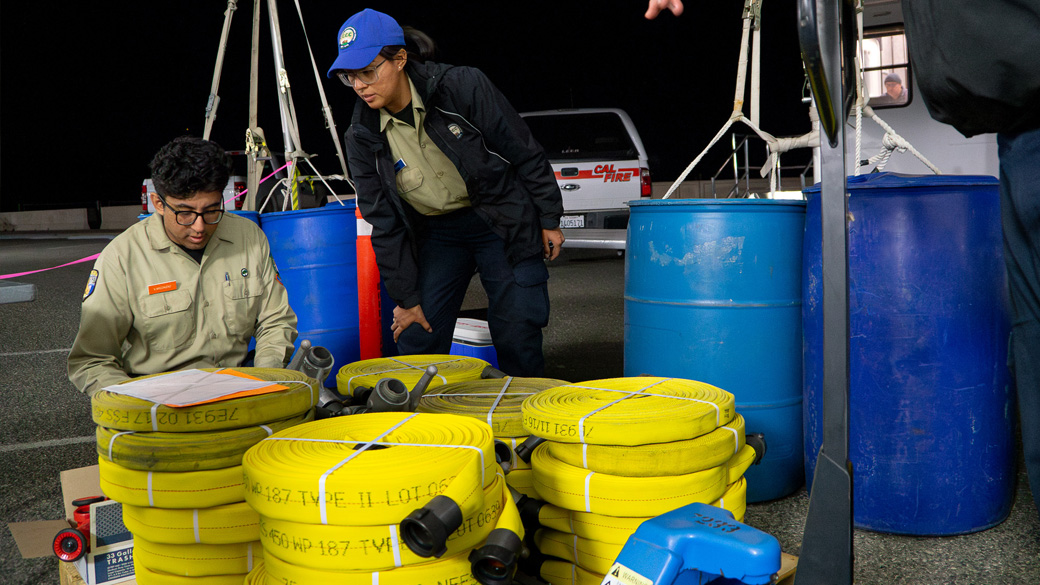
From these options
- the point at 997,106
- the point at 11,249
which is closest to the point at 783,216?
the point at 997,106

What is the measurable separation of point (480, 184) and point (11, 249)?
16092mm

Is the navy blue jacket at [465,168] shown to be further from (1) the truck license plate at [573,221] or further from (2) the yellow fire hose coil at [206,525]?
(1) the truck license plate at [573,221]

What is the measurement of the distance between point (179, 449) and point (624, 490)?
39.3 inches

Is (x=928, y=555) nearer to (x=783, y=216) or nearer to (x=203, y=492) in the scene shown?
(x=783, y=216)

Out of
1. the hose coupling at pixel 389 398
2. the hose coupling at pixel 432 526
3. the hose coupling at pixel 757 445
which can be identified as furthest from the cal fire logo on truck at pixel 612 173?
the hose coupling at pixel 432 526

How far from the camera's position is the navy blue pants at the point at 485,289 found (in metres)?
3.19

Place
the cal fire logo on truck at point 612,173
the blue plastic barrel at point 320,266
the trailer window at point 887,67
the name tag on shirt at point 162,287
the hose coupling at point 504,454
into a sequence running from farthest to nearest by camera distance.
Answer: the cal fire logo on truck at point 612,173, the trailer window at point 887,67, the blue plastic barrel at point 320,266, the name tag on shirt at point 162,287, the hose coupling at point 504,454

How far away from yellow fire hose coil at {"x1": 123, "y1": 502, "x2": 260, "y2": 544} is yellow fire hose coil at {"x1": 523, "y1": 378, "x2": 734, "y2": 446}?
0.68m

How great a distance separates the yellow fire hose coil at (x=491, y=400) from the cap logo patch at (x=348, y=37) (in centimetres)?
132

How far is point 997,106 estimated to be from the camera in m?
1.24

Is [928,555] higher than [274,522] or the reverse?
the reverse

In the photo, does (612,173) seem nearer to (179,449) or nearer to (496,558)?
(179,449)

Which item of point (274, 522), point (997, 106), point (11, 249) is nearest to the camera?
point (997, 106)

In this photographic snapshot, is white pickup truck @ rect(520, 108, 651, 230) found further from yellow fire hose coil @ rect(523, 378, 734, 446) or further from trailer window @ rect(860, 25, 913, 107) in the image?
yellow fire hose coil @ rect(523, 378, 734, 446)
